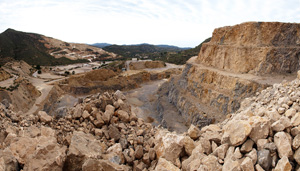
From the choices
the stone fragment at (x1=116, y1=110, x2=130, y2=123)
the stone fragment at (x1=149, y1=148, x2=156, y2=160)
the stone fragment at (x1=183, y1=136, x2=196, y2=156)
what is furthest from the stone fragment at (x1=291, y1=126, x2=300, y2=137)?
the stone fragment at (x1=116, y1=110, x2=130, y2=123)

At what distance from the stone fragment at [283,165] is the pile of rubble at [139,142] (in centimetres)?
1

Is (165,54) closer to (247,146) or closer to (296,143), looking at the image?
(247,146)

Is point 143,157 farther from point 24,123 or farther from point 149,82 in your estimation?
point 149,82

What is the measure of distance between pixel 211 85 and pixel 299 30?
10.5 meters

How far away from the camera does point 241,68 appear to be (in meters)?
19.4

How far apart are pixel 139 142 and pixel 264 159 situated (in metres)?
4.22

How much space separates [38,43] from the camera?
8981 cm

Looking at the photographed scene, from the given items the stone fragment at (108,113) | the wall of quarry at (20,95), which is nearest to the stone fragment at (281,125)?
the stone fragment at (108,113)

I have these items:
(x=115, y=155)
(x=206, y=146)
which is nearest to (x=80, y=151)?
(x=115, y=155)

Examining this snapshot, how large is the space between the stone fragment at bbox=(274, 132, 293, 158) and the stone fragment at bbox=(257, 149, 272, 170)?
232 millimetres

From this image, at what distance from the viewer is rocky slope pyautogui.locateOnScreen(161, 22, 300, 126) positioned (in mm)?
17125

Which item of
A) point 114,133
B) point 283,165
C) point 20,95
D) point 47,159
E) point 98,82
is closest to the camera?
point 283,165

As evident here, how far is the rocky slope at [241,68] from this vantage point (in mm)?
17125

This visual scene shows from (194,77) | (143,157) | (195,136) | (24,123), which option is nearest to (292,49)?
Result: (194,77)
